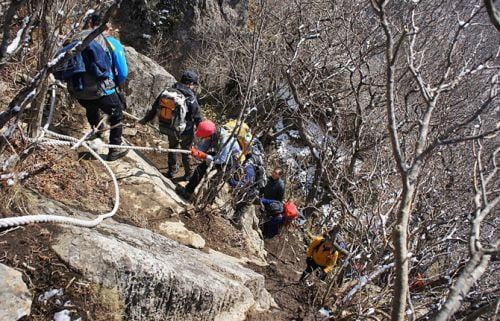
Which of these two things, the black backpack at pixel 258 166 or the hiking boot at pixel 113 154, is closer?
the hiking boot at pixel 113 154

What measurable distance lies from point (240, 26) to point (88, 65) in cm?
837

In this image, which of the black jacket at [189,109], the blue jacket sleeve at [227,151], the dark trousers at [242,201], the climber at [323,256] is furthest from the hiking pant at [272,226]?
the black jacket at [189,109]

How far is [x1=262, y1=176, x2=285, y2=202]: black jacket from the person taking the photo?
729 centimetres

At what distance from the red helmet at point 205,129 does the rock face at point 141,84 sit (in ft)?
9.13

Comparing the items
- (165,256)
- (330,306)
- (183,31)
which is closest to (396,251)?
(165,256)

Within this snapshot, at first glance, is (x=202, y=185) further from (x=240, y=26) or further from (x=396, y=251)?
(x=240, y=26)

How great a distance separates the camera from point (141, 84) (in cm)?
818

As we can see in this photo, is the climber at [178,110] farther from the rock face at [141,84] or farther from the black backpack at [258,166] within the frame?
the rock face at [141,84]

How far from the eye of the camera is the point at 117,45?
4.81 metres

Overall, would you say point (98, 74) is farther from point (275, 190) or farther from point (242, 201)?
point (275, 190)

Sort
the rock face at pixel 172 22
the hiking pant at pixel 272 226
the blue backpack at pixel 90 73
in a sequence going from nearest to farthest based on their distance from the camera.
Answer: the blue backpack at pixel 90 73
the hiking pant at pixel 272 226
the rock face at pixel 172 22

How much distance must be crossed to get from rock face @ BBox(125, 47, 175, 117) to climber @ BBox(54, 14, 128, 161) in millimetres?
3020

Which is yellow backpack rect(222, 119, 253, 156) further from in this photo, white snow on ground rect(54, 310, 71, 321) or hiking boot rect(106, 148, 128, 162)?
white snow on ground rect(54, 310, 71, 321)

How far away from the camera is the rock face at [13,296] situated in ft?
8.08
